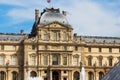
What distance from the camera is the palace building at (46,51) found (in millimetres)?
89688

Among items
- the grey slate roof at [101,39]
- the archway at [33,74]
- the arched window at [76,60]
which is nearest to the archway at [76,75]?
the arched window at [76,60]

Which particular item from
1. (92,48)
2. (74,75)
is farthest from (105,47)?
(74,75)

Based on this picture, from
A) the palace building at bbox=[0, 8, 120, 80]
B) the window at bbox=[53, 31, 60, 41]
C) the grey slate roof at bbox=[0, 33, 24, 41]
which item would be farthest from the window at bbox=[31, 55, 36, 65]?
the window at bbox=[53, 31, 60, 41]

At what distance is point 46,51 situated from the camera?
90000mm

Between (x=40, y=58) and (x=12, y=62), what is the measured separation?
5.66 meters

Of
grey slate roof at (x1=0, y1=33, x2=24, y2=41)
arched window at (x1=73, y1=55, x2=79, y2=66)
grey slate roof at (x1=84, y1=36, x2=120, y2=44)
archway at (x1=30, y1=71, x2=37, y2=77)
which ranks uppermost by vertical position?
grey slate roof at (x1=0, y1=33, x2=24, y2=41)

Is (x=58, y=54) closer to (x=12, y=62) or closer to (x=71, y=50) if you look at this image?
(x=71, y=50)

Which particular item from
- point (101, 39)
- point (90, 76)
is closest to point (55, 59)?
point (90, 76)

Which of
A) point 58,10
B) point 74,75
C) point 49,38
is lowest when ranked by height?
point 74,75

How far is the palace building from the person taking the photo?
294 ft

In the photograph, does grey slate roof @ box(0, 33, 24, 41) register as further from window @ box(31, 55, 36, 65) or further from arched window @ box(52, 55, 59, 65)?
arched window @ box(52, 55, 59, 65)

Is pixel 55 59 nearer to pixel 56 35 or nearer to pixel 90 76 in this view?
pixel 56 35

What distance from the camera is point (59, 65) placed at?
8988 centimetres

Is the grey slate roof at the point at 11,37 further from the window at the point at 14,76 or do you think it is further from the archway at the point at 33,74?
the archway at the point at 33,74
